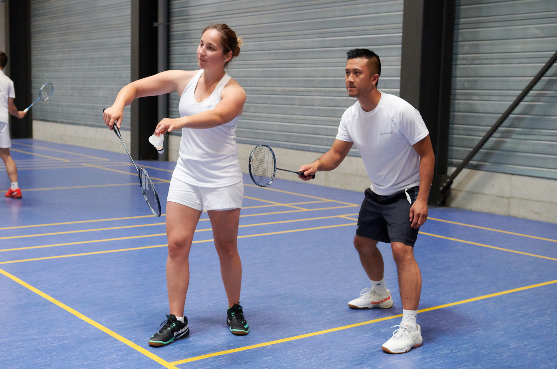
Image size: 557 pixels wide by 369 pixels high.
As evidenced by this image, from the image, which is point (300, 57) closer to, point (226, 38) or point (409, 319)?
point (226, 38)

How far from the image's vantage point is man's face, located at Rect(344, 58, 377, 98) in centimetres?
408

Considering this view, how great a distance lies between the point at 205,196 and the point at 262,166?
31.8 inches

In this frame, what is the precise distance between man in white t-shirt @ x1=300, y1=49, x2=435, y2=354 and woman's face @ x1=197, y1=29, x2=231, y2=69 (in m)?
0.83

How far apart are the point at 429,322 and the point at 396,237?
785 millimetres

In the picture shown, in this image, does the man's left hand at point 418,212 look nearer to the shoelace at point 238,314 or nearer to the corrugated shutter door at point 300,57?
the shoelace at point 238,314

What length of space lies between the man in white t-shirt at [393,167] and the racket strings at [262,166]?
396 millimetres

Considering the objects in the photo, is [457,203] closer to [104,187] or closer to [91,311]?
[104,187]

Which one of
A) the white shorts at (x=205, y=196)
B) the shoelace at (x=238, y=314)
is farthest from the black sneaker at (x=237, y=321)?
the white shorts at (x=205, y=196)

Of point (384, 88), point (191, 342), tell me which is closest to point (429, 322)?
point (191, 342)

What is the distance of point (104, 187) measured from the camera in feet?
35.2

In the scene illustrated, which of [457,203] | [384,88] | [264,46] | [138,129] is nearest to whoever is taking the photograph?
[457,203]

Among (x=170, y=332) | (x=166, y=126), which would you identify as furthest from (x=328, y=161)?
(x=170, y=332)

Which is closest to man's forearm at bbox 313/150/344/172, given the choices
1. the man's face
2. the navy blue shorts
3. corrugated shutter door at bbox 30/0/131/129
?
the navy blue shorts

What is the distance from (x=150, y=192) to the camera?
4.05m
